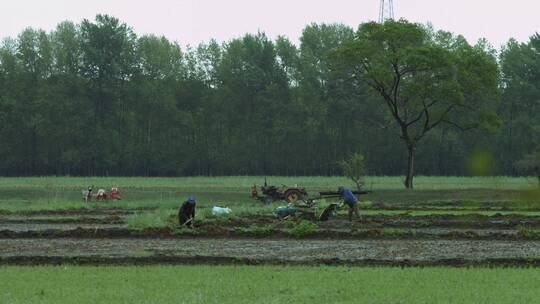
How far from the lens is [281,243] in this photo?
91.9ft

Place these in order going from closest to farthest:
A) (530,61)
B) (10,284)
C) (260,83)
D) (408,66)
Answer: (10,284) → (408,66) → (530,61) → (260,83)

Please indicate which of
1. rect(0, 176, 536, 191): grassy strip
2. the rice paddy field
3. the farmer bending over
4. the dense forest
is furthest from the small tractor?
the dense forest

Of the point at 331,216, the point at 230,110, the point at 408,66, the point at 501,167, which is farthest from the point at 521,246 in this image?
the point at 230,110

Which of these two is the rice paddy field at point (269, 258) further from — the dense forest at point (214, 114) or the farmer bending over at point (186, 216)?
the dense forest at point (214, 114)

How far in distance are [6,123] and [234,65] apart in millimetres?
29318

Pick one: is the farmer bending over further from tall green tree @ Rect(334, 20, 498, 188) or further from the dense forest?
the dense forest

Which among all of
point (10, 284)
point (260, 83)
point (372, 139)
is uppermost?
point (260, 83)

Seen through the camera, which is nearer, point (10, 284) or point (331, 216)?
point (10, 284)

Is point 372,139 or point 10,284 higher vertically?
point 372,139

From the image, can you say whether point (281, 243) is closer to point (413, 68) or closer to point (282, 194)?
point (282, 194)

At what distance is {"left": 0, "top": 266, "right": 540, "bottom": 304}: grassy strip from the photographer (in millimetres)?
16281

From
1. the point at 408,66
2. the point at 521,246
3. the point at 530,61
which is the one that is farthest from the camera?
the point at 530,61

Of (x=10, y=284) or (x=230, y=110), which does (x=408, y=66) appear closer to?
(x=230, y=110)

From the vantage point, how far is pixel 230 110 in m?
110
